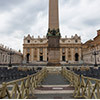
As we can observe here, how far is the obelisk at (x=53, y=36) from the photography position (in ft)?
69.3

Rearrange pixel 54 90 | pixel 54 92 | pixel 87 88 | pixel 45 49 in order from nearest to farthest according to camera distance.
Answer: pixel 87 88, pixel 54 92, pixel 54 90, pixel 45 49

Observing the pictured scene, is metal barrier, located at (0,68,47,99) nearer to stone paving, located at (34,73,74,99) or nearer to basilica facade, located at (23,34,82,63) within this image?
stone paving, located at (34,73,74,99)

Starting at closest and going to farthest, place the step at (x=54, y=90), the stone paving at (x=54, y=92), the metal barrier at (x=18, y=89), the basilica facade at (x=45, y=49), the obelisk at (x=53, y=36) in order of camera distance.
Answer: the metal barrier at (x=18, y=89) → the stone paving at (x=54, y=92) → the step at (x=54, y=90) → the obelisk at (x=53, y=36) → the basilica facade at (x=45, y=49)

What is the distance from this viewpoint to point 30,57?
9019 cm

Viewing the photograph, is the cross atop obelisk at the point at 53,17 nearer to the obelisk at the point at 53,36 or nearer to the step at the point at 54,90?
the obelisk at the point at 53,36

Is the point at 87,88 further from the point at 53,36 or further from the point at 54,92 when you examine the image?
the point at 53,36

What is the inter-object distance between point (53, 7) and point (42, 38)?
7205cm

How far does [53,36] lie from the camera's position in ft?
70.5

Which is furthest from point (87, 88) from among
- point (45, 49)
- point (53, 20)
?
point (45, 49)

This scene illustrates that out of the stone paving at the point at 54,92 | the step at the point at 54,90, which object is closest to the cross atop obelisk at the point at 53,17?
the stone paving at the point at 54,92

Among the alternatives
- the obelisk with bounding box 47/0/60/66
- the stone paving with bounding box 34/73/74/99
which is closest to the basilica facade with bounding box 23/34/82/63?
the obelisk with bounding box 47/0/60/66

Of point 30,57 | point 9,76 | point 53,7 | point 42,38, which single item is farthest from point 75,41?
point 9,76

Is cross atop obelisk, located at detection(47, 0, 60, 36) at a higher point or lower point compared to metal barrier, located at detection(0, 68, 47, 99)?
higher

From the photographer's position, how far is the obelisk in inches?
832
